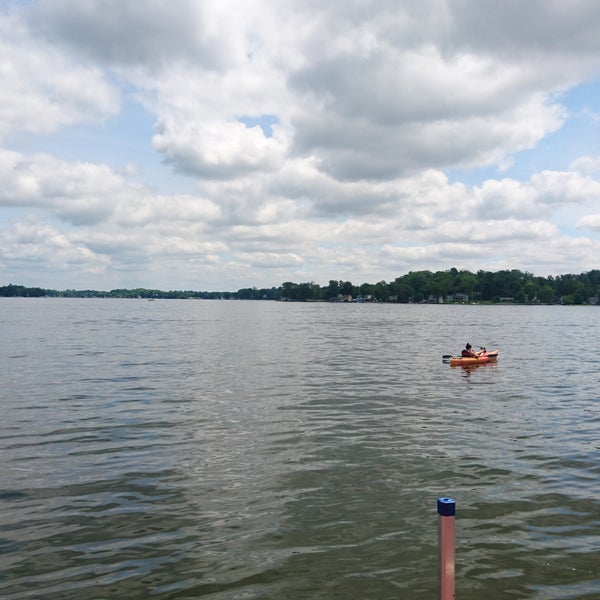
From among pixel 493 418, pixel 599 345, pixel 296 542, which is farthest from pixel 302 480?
pixel 599 345

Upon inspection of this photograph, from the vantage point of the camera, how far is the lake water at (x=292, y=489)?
9.16m

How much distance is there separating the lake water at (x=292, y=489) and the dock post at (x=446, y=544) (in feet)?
6.58

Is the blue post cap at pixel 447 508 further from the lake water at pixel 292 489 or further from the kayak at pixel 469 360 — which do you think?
the kayak at pixel 469 360

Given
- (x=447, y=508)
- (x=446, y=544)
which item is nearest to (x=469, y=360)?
(x=446, y=544)

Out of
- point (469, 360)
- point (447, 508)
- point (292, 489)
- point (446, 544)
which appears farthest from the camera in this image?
point (469, 360)

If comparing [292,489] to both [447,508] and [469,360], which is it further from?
[469,360]

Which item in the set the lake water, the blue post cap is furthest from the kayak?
the blue post cap

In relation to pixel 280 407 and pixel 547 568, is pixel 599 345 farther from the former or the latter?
pixel 547 568

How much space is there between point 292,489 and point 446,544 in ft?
23.7

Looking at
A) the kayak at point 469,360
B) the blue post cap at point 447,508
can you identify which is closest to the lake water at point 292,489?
the blue post cap at point 447,508

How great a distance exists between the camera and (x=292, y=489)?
13258 millimetres

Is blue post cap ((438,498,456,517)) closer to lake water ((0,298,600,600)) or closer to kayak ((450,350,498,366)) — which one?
lake water ((0,298,600,600))

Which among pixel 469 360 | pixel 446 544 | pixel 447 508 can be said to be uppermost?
pixel 447 508

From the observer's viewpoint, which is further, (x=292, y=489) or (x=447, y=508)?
(x=292, y=489)
